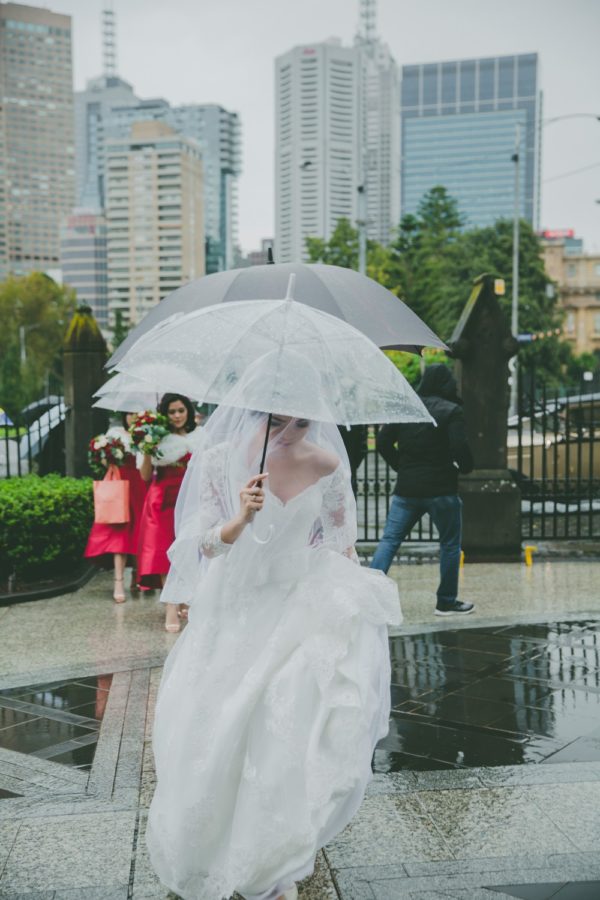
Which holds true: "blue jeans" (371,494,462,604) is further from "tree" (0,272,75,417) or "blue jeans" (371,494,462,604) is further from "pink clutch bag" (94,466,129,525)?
"tree" (0,272,75,417)

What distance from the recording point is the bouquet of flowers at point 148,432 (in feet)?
26.5

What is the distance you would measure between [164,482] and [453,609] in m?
2.66

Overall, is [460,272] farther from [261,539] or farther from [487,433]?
[261,539]

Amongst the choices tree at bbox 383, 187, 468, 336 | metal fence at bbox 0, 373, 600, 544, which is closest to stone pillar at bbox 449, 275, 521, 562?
metal fence at bbox 0, 373, 600, 544

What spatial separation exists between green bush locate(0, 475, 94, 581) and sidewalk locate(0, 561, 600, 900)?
0.86 metres

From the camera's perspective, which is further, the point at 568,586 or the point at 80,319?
the point at 80,319

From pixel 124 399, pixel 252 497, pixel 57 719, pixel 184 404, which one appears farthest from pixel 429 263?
pixel 252 497

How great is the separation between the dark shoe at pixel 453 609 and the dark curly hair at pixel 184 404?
8.48 feet

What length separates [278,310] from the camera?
3.68 m

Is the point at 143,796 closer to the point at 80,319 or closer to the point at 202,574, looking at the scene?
the point at 202,574

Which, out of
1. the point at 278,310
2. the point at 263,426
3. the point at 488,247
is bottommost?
the point at 263,426

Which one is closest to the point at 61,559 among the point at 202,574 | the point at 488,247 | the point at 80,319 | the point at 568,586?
the point at 80,319

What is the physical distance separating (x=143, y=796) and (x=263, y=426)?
186cm

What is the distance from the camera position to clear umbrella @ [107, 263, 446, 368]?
5562 millimetres
